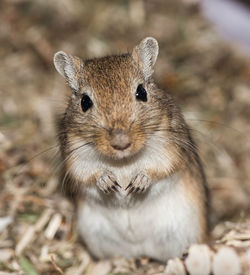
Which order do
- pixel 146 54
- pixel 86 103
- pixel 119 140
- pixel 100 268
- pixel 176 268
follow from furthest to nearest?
pixel 100 268
pixel 146 54
pixel 86 103
pixel 176 268
pixel 119 140

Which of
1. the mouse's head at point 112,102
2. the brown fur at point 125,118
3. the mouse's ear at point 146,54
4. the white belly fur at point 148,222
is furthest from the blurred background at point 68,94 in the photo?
the mouse's ear at point 146,54

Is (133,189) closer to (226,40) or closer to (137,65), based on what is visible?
(137,65)

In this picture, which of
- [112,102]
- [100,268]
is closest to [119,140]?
[112,102]

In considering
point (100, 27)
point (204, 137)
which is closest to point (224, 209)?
point (204, 137)

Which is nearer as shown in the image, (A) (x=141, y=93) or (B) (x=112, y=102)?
(B) (x=112, y=102)

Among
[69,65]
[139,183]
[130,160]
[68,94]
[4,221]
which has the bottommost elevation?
[4,221]

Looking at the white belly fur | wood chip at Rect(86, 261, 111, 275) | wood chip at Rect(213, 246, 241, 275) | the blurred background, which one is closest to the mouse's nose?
the white belly fur

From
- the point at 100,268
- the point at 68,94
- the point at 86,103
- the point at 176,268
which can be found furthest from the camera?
the point at 68,94

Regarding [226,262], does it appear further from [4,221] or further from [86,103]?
[4,221]
